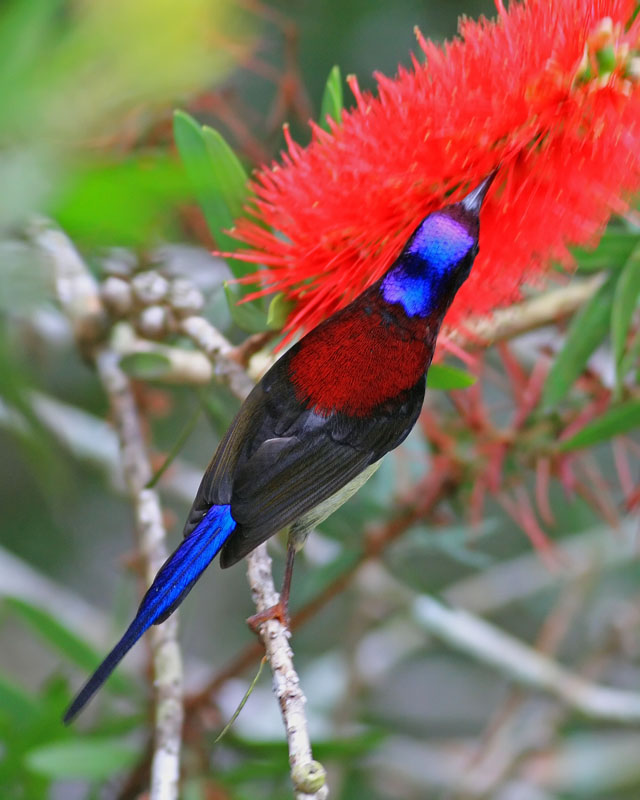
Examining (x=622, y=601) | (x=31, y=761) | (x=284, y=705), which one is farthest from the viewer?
(x=622, y=601)

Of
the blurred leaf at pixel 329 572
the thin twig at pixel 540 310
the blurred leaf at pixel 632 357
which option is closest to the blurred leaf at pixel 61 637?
the blurred leaf at pixel 329 572

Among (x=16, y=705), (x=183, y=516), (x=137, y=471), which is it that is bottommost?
(x=16, y=705)

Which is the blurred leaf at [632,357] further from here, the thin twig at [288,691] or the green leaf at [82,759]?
the green leaf at [82,759]

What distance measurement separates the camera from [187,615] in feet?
4.41

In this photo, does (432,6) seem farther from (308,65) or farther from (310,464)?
(310,464)

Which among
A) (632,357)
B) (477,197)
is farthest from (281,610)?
(632,357)

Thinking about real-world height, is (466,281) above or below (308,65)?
below

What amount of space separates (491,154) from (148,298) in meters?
0.46

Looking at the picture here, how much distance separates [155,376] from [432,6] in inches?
53.0

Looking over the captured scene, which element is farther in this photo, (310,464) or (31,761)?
(31,761)

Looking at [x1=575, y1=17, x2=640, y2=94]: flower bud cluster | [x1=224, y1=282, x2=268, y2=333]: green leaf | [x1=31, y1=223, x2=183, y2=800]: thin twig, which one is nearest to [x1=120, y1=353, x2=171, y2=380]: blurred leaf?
[x1=31, y1=223, x2=183, y2=800]: thin twig

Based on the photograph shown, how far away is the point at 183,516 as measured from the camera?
231cm

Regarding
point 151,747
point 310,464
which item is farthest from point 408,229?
point 151,747

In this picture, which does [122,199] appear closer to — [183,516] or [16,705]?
[16,705]
